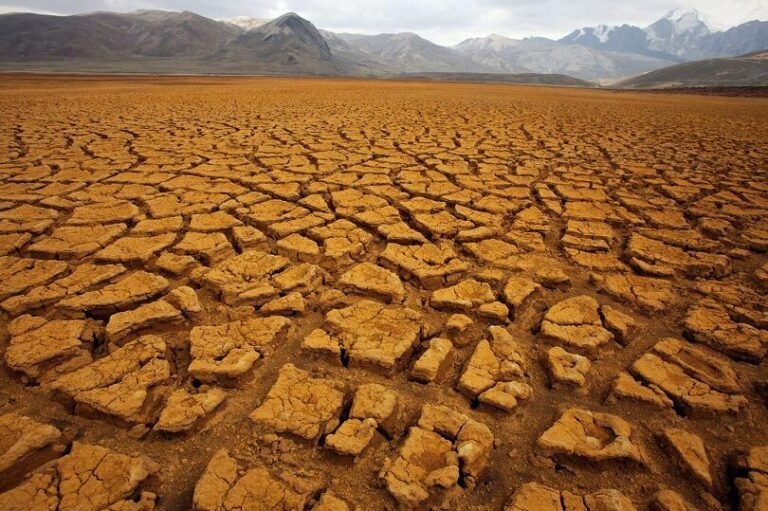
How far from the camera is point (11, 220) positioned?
2.11 metres

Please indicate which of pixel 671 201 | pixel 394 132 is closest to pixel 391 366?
pixel 671 201

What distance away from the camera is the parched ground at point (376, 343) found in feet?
3.07

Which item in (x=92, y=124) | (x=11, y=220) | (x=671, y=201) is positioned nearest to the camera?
(x=11, y=220)

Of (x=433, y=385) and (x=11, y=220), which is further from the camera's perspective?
(x=11, y=220)

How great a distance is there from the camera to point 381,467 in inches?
37.8

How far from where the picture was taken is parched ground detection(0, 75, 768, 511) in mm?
936

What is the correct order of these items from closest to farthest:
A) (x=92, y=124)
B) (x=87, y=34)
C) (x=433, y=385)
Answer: (x=433, y=385) → (x=92, y=124) → (x=87, y=34)

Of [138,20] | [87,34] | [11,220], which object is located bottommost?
[11,220]

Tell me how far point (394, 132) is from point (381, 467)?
481cm

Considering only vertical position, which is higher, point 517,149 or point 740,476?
point 517,149

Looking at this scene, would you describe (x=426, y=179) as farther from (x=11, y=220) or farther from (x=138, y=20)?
(x=138, y=20)

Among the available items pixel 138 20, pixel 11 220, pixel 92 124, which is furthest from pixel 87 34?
pixel 11 220

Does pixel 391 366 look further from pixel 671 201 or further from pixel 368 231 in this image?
pixel 671 201

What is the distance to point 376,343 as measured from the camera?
1.35 metres
